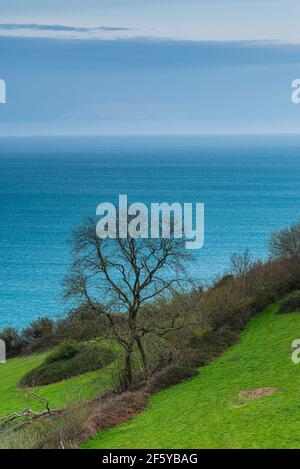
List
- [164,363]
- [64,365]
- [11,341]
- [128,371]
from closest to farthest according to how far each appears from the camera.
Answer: [128,371], [164,363], [64,365], [11,341]

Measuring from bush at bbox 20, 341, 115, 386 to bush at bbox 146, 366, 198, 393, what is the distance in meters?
8.77

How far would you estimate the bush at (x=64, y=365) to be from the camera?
38.0 metres

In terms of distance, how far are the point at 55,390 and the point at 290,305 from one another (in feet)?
39.4

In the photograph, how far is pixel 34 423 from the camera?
76.6ft

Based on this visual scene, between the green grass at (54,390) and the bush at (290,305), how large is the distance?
8.66 meters

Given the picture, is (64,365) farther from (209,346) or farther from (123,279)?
(123,279)

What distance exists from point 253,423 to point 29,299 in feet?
254

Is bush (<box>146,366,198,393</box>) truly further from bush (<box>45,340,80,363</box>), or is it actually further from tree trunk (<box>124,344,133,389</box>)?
bush (<box>45,340,80,363</box>)

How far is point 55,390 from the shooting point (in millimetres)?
34969

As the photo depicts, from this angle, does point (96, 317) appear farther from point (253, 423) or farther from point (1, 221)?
point (1, 221)

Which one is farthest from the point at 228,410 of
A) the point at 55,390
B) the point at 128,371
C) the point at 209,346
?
the point at 55,390

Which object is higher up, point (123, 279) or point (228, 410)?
point (123, 279)

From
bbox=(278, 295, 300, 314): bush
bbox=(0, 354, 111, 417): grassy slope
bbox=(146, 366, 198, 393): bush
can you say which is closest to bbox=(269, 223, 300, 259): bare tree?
bbox=(278, 295, 300, 314): bush

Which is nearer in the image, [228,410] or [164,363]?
[228,410]
